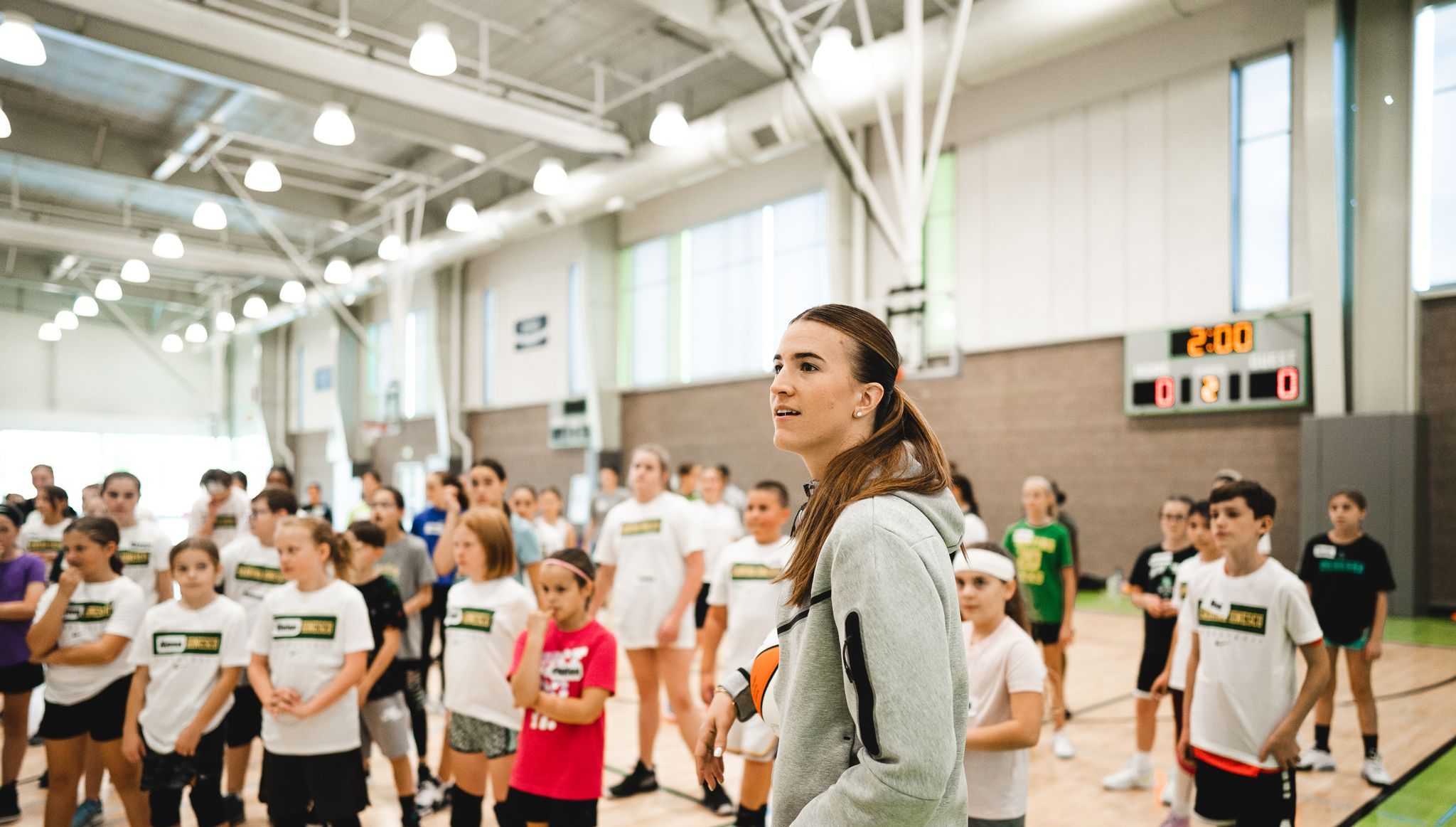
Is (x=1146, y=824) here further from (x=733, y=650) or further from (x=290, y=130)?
(x=290, y=130)

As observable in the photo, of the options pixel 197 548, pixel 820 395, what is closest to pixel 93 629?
pixel 197 548

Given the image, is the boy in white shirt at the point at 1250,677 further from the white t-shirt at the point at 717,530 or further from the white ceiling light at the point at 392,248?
the white ceiling light at the point at 392,248

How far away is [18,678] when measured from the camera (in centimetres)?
475

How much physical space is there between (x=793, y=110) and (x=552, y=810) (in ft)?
30.9

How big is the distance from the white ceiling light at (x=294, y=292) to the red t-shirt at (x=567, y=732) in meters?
17.0

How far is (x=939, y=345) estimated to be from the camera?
12172 mm

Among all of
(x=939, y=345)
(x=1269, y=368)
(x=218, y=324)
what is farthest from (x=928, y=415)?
(x=218, y=324)

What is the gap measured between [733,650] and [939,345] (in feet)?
29.0

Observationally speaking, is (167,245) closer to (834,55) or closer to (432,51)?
(432,51)

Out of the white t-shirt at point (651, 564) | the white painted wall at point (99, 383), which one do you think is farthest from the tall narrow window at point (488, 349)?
the white t-shirt at point (651, 564)

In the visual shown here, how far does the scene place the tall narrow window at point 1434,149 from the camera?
8555mm

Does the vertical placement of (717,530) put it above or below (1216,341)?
below

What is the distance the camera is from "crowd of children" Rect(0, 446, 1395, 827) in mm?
3102

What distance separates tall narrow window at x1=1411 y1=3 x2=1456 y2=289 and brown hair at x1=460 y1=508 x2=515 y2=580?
30.7 feet
